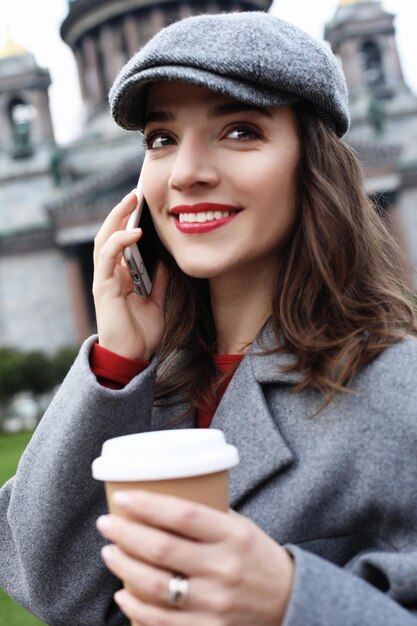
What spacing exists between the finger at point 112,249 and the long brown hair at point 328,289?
0.85ft

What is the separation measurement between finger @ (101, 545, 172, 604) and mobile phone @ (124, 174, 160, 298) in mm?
760

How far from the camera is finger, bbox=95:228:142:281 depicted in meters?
1.67

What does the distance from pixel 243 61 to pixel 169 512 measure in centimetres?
76

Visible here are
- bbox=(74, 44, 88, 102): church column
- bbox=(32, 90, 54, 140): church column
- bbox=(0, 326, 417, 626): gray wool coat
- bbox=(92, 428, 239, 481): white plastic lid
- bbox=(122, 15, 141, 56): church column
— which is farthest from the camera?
bbox=(74, 44, 88, 102): church column

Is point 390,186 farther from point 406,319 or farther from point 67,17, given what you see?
point 406,319

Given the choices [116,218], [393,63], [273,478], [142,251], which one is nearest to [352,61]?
[393,63]

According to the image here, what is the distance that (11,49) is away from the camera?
31859mm

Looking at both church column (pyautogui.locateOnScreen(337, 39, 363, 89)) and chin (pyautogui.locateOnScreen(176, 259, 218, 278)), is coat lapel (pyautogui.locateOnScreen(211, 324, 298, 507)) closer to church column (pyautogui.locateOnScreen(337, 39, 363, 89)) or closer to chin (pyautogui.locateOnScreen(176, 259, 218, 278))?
chin (pyautogui.locateOnScreen(176, 259, 218, 278))

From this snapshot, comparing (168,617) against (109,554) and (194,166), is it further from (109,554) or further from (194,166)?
(194,166)

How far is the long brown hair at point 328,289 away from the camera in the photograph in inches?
57.8

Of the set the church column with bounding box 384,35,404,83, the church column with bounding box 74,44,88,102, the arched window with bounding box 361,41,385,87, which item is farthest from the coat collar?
the church column with bounding box 74,44,88,102

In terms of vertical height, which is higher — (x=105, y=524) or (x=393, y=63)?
(x=105, y=524)

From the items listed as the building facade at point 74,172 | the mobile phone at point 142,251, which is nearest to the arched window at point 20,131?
the building facade at point 74,172

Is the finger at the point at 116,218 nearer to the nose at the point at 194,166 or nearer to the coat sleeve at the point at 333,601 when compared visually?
the nose at the point at 194,166
